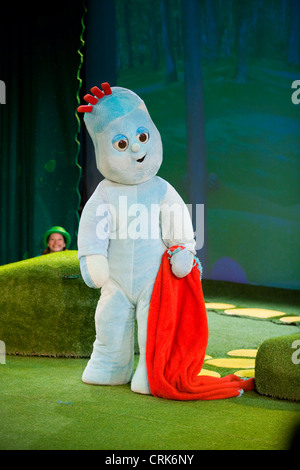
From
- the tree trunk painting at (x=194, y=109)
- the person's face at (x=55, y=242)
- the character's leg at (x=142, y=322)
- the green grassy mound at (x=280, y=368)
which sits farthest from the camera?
the tree trunk painting at (x=194, y=109)

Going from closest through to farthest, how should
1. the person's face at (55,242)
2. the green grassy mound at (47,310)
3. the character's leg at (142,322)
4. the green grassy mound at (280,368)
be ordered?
1. the green grassy mound at (280,368)
2. the character's leg at (142,322)
3. the green grassy mound at (47,310)
4. the person's face at (55,242)

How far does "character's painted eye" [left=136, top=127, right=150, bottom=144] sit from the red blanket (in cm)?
46

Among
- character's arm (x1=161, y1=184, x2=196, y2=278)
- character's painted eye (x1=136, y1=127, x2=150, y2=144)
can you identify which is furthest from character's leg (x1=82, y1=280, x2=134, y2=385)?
character's painted eye (x1=136, y1=127, x2=150, y2=144)

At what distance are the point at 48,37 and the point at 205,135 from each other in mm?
1601

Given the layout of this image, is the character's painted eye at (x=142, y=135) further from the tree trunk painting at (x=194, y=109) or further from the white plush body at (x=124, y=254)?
the tree trunk painting at (x=194, y=109)

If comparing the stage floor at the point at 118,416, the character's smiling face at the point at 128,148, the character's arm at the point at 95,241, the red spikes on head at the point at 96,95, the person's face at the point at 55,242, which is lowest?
the stage floor at the point at 118,416

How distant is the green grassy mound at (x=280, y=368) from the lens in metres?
2.36

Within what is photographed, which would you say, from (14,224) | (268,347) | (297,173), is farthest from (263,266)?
(268,347)

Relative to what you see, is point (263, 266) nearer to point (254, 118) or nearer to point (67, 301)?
point (254, 118)

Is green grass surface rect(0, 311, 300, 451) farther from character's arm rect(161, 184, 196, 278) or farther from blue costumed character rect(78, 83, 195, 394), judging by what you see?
character's arm rect(161, 184, 196, 278)

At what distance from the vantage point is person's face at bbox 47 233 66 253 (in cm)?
433

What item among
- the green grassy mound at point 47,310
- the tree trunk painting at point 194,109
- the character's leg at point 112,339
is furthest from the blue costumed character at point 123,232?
the tree trunk painting at point 194,109

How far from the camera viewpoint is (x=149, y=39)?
235 inches

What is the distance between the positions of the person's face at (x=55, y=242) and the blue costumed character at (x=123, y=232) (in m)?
1.73
